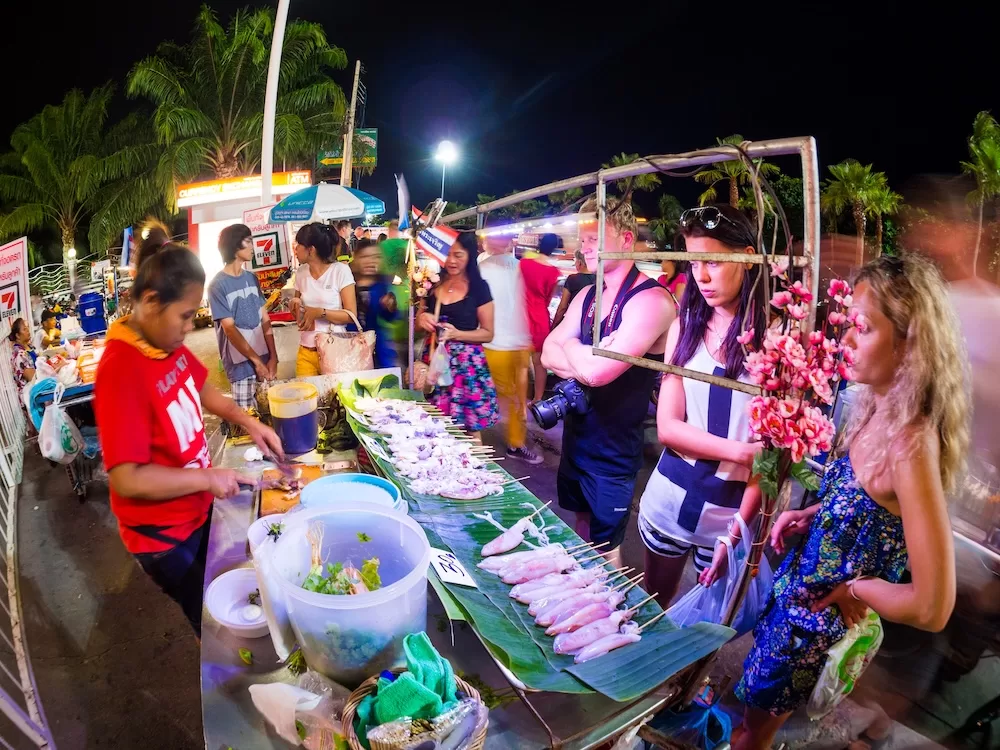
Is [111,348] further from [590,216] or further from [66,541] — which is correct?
[66,541]

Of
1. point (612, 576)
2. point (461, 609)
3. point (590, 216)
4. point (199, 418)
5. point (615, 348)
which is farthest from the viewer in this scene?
point (590, 216)

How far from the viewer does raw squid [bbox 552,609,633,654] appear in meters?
1.71

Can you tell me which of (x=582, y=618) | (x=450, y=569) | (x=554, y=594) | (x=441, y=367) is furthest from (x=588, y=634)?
(x=441, y=367)

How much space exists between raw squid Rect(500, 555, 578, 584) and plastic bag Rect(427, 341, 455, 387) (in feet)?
8.43

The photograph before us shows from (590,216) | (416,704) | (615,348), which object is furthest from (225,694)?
(590,216)

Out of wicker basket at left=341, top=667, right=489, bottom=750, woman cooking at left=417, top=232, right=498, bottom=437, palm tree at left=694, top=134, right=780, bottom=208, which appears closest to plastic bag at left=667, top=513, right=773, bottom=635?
wicker basket at left=341, top=667, right=489, bottom=750

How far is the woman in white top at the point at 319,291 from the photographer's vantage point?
490cm

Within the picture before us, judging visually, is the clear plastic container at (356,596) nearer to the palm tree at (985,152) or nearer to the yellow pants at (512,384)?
Result: the yellow pants at (512,384)

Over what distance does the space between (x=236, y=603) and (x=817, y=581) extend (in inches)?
84.0

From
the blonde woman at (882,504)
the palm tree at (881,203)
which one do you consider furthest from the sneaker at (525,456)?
the palm tree at (881,203)

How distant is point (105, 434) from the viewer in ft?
6.41

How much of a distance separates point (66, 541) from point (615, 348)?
472 centimetres

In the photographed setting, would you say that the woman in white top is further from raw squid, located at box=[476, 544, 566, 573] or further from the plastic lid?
raw squid, located at box=[476, 544, 566, 573]

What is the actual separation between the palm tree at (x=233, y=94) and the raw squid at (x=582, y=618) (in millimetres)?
21243
